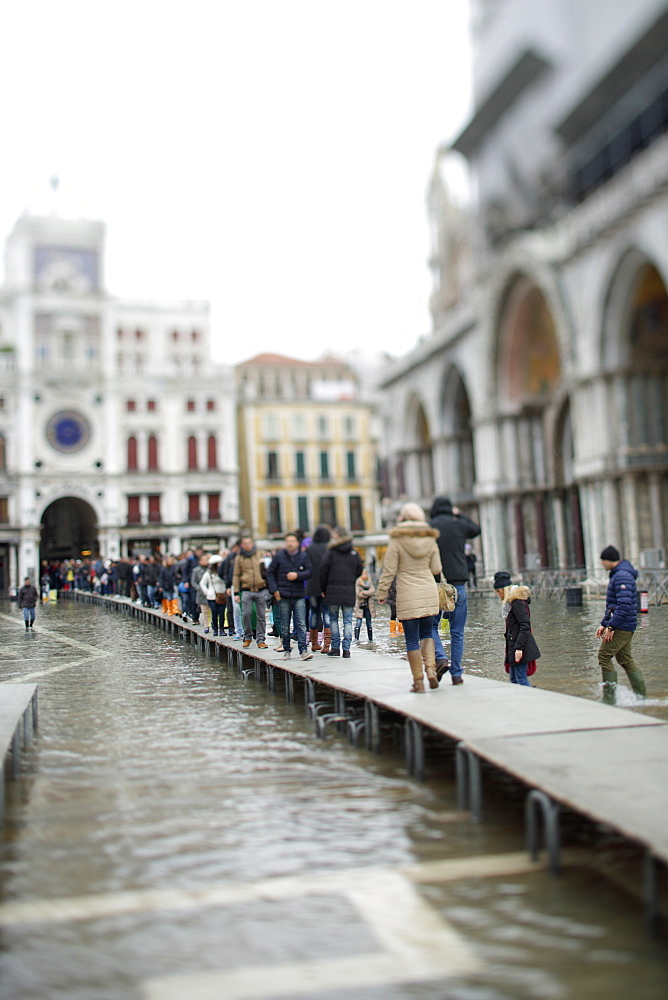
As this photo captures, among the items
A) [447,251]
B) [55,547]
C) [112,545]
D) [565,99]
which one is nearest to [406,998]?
[565,99]

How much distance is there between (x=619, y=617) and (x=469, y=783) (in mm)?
3977

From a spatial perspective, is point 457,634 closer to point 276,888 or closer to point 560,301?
point 276,888

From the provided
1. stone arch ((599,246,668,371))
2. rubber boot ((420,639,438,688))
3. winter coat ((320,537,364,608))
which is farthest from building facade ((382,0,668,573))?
rubber boot ((420,639,438,688))

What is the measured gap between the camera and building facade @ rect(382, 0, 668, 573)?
2820 centimetres

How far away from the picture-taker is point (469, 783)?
22.8 feet

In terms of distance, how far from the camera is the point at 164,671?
1512cm

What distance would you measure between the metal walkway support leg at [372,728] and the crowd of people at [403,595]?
28.1 inches

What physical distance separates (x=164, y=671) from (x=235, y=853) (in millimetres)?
9385

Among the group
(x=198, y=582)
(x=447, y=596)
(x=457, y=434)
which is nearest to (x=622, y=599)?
(x=447, y=596)

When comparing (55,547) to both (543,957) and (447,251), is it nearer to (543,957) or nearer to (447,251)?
(447,251)

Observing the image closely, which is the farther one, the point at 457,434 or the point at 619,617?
the point at 457,434

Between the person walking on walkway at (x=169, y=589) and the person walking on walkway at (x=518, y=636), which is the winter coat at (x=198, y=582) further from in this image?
the person walking on walkway at (x=518, y=636)

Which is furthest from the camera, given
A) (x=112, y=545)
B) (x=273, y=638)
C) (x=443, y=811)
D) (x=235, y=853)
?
(x=112, y=545)

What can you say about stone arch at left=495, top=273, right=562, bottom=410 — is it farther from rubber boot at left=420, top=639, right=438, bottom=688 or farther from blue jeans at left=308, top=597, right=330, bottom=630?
rubber boot at left=420, top=639, right=438, bottom=688
